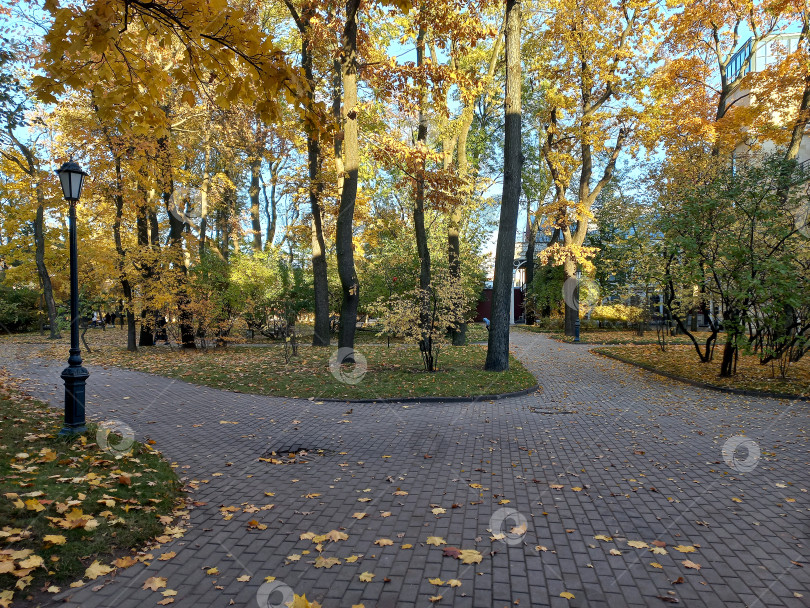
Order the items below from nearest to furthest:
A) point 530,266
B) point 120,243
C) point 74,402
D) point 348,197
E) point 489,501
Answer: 1. point 489,501
2. point 74,402
3. point 348,197
4. point 120,243
5. point 530,266

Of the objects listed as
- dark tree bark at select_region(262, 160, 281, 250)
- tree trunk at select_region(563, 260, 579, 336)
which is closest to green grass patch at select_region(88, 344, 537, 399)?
tree trunk at select_region(563, 260, 579, 336)

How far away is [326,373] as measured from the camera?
1216 centimetres

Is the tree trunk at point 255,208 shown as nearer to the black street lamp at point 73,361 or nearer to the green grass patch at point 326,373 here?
the green grass patch at point 326,373

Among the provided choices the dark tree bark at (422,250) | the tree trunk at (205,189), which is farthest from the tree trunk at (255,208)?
the dark tree bark at (422,250)

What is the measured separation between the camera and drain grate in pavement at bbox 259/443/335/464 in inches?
231

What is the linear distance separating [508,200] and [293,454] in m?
8.94

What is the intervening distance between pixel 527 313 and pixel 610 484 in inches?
1351

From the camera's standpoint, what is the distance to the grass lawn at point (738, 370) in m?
10.5

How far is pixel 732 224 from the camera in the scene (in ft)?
35.7

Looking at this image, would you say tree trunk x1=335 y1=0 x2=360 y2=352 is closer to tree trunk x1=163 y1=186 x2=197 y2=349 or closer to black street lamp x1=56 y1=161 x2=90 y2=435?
black street lamp x1=56 y1=161 x2=90 y2=435

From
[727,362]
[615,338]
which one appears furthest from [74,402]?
[615,338]

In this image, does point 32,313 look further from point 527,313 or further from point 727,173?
point 727,173

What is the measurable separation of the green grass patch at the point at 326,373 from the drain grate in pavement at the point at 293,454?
3.06m

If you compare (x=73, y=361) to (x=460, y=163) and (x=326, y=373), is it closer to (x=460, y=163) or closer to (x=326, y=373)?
(x=326, y=373)
